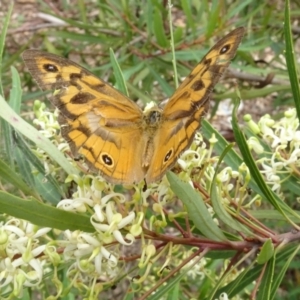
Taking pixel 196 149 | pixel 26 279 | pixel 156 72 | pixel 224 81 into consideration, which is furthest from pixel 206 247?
pixel 224 81

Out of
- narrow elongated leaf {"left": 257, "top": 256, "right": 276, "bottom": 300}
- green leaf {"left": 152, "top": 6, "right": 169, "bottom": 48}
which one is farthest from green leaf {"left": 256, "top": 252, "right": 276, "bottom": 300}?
green leaf {"left": 152, "top": 6, "right": 169, "bottom": 48}

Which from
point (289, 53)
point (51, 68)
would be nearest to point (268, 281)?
point (289, 53)

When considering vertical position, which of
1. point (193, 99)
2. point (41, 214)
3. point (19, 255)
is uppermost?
point (193, 99)

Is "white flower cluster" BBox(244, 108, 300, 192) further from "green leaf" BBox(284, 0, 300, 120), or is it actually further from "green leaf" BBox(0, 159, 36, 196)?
"green leaf" BBox(0, 159, 36, 196)

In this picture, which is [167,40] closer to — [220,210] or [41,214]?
[220,210]

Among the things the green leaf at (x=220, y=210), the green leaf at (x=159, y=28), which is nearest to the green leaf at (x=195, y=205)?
the green leaf at (x=220, y=210)

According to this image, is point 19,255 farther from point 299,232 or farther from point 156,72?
point 156,72
